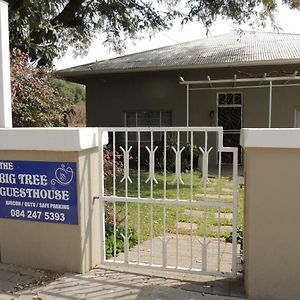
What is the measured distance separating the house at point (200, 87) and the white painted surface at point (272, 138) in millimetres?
9309

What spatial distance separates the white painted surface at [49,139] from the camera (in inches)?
146

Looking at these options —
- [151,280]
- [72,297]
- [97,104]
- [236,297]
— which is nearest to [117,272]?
[151,280]

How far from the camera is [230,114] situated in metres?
14.1

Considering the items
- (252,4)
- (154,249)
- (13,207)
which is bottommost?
(154,249)

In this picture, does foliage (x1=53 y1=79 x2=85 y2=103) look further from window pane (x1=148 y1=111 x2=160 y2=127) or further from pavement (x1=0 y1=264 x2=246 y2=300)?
pavement (x1=0 y1=264 x2=246 y2=300)

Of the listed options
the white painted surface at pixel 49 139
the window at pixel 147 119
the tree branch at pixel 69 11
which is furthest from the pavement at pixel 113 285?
the tree branch at pixel 69 11

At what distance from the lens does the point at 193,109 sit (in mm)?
14289

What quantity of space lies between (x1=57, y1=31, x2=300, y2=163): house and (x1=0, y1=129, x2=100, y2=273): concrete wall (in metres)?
8.91

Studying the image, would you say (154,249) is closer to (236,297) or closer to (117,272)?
(117,272)

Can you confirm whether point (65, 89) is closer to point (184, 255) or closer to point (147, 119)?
point (147, 119)

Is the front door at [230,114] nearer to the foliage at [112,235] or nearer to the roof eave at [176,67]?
the roof eave at [176,67]

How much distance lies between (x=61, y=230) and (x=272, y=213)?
2.04 metres

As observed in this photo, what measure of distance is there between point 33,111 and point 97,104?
8.41 metres

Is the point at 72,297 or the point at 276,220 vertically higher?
the point at 276,220
